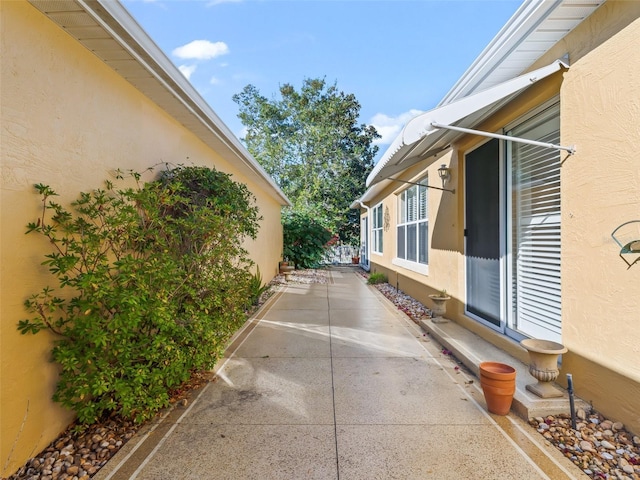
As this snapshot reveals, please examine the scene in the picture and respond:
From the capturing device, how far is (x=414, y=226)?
8.96 m

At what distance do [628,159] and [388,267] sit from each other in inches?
372

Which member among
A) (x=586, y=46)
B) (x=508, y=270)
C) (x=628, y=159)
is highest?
(x=586, y=46)

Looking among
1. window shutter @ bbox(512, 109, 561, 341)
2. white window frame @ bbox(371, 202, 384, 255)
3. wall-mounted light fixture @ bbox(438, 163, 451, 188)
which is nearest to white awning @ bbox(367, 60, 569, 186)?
window shutter @ bbox(512, 109, 561, 341)

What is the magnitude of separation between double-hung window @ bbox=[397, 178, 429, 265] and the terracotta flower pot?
466 centimetres

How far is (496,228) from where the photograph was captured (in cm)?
467

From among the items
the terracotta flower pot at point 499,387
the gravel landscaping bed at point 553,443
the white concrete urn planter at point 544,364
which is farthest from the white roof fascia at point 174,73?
the white concrete urn planter at point 544,364

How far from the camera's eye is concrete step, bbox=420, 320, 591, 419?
2.98 meters

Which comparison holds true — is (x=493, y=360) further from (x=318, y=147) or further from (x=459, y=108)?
(x=318, y=147)

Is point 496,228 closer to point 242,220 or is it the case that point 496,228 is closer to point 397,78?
point 242,220

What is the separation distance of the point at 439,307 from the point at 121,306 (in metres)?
4.85

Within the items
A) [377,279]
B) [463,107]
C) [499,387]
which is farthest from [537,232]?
[377,279]

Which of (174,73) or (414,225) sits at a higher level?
(174,73)

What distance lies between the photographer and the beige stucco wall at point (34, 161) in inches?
88.7

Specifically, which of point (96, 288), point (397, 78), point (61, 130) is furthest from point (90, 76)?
point (397, 78)
